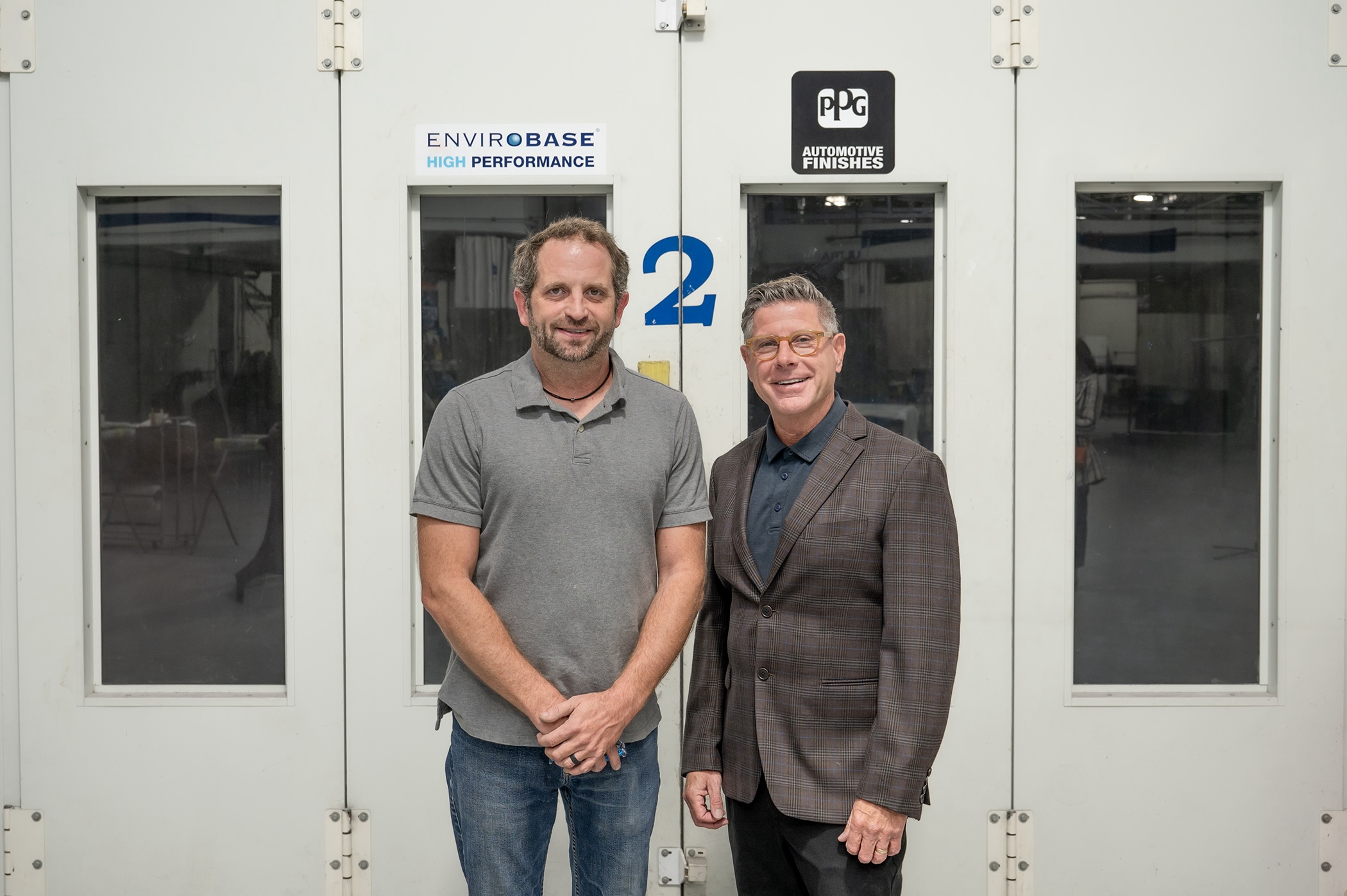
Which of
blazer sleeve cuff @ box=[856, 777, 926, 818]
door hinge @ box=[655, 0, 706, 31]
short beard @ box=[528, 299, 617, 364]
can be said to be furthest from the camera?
door hinge @ box=[655, 0, 706, 31]

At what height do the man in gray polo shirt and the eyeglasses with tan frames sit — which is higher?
the eyeglasses with tan frames

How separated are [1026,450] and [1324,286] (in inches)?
40.0

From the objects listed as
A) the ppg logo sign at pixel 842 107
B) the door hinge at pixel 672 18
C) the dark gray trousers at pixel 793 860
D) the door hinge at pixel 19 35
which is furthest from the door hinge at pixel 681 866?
the door hinge at pixel 19 35

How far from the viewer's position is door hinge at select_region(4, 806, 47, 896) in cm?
288

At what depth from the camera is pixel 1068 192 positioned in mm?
2832

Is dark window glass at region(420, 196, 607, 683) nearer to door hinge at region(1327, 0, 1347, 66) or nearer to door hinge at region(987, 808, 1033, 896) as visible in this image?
door hinge at region(987, 808, 1033, 896)

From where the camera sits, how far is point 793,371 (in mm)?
1931

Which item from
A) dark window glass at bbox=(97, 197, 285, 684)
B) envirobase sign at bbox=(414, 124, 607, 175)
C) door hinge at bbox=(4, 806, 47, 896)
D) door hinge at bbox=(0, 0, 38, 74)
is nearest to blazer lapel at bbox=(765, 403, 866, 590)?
envirobase sign at bbox=(414, 124, 607, 175)

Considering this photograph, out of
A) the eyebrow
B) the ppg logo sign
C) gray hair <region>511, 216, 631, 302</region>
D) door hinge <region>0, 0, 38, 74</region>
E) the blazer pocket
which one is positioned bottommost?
the blazer pocket

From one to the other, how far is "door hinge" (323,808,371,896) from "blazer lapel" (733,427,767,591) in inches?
66.4

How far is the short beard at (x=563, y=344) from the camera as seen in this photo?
6.48 ft

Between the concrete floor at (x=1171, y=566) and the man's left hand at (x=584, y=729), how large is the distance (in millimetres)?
1737

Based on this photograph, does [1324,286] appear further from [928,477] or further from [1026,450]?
[928,477]

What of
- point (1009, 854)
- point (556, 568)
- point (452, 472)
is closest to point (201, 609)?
point (452, 472)
